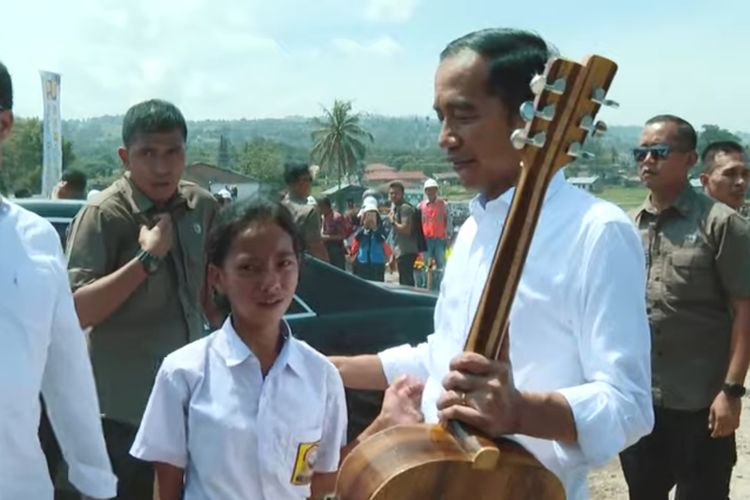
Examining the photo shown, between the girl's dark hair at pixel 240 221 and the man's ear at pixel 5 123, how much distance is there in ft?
1.78

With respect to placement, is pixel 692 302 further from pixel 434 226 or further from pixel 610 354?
pixel 434 226

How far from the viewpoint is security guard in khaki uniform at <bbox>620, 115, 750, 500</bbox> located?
12.4 ft

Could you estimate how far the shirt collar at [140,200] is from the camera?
3.17 m

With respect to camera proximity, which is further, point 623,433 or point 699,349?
point 699,349

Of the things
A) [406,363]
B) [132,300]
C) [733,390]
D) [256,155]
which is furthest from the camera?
[256,155]

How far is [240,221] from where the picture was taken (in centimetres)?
232

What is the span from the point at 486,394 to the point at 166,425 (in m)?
0.91

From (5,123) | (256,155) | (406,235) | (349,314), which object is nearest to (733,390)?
(349,314)

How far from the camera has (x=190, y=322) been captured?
3.20 meters

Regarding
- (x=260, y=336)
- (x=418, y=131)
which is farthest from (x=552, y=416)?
(x=418, y=131)

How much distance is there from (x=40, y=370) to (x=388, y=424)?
77cm

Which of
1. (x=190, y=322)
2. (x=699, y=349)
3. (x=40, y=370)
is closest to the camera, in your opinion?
(x=40, y=370)

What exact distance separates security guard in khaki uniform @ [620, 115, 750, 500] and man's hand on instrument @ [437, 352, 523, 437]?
2.52 metres

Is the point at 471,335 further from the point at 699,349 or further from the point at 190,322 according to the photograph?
the point at 699,349
